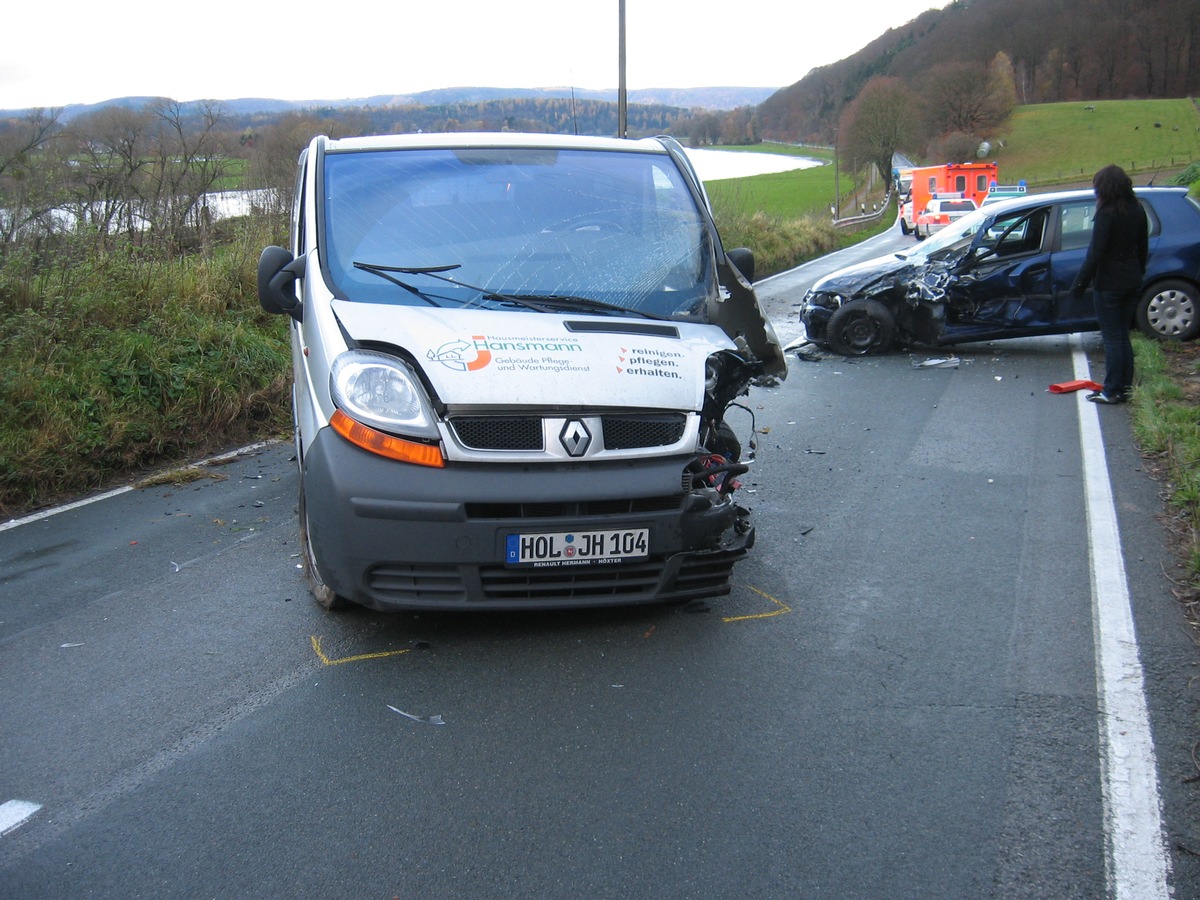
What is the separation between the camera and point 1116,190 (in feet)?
28.6

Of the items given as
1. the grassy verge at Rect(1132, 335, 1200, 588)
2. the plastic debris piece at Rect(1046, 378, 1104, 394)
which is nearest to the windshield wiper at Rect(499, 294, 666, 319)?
the grassy verge at Rect(1132, 335, 1200, 588)

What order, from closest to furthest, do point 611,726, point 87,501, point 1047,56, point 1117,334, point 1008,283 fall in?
point 611,726
point 87,501
point 1117,334
point 1008,283
point 1047,56

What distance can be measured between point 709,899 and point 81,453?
614 centimetres

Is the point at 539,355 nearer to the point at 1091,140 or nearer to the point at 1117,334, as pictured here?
the point at 1117,334

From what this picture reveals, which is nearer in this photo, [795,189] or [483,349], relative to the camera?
[483,349]

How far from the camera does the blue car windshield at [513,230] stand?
4.75 m

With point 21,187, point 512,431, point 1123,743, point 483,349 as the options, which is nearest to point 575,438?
point 512,431

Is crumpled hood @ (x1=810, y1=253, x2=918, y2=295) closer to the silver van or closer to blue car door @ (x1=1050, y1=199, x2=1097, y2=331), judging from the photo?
blue car door @ (x1=1050, y1=199, x2=1097, y2=331)

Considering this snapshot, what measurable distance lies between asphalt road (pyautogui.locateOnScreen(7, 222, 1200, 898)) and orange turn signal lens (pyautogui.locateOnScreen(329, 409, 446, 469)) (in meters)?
0.80

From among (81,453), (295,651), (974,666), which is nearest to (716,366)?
(974,666)

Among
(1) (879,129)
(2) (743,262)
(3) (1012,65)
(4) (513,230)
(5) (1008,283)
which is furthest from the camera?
(3) (1012,65)

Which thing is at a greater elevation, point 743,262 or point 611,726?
point 743,262

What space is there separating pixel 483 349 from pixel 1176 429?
546 cm

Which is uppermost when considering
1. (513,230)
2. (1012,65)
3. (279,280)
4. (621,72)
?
(1012,65)
